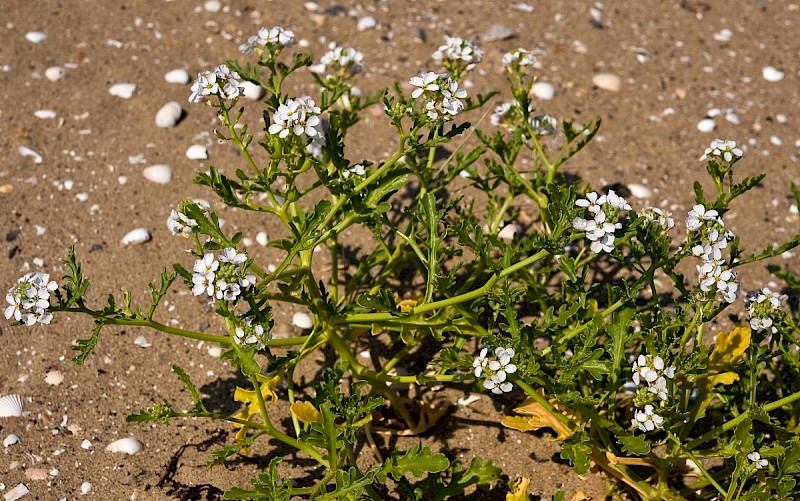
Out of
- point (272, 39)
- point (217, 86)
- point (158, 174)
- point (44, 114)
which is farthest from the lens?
point (44, 114)

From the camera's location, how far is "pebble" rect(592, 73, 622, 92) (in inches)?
175

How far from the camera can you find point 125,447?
282cm

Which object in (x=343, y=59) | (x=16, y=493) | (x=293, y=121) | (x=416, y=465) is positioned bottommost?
(x=16, y=493)

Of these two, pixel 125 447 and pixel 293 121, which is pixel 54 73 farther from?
pixel 293 121

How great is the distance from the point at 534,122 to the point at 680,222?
101 centimetres

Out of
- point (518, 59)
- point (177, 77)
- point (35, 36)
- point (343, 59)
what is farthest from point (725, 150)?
point (35, 36)

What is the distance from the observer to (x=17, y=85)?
4.11 meters

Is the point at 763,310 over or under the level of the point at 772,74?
over

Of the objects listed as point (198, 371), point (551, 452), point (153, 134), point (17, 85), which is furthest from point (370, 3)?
point (551, 452)

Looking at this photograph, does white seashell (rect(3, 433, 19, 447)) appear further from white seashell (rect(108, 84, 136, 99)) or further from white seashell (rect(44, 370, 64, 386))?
white seashell (rect(108, 84, 136, 99))

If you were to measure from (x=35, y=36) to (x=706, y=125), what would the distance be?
11.1 feet

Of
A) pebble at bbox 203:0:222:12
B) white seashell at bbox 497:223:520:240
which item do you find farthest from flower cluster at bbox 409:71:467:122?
pebble at bbox 203:0:222:12

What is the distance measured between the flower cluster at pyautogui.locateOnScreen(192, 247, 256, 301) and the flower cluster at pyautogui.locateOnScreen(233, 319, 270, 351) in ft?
0.41

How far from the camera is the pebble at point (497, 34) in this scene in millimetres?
4680
